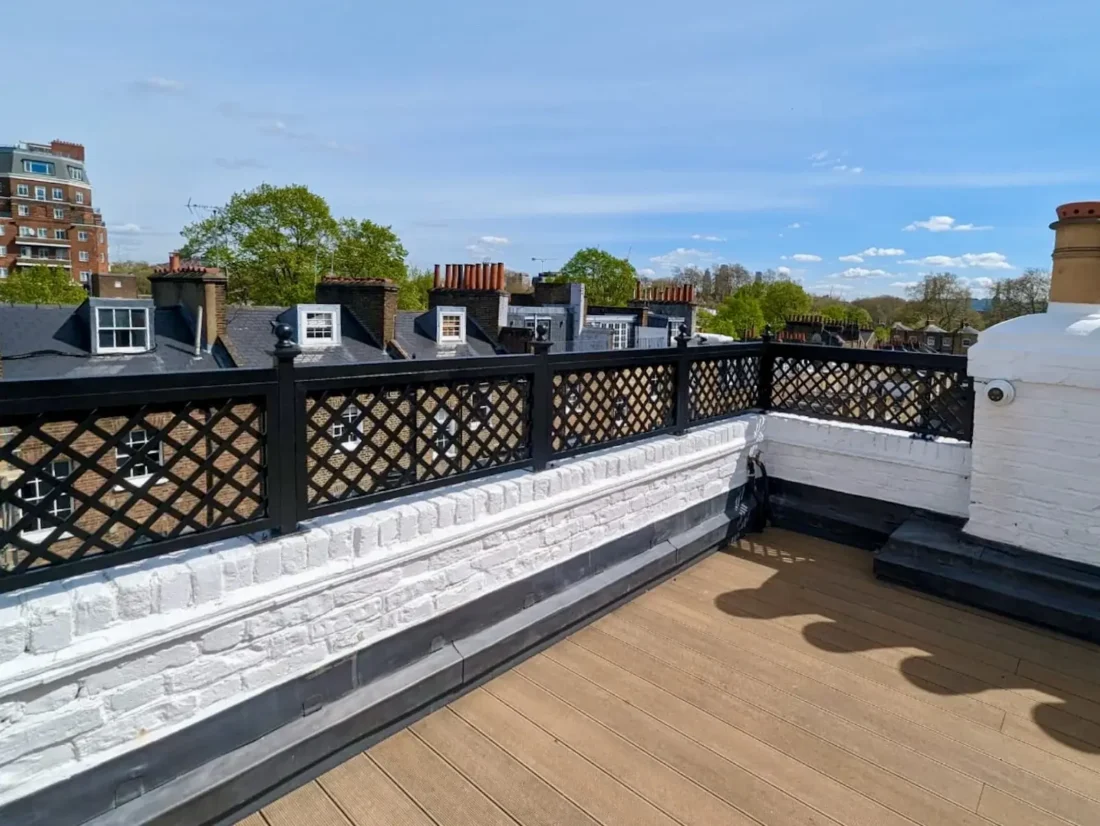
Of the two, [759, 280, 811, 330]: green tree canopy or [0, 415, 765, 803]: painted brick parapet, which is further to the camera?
[759, 280, 811, 330]: green tree canopy

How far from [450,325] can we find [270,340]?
467cm

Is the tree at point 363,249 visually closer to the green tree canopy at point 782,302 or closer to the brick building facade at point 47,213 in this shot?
the green tree canopy at point 782,302

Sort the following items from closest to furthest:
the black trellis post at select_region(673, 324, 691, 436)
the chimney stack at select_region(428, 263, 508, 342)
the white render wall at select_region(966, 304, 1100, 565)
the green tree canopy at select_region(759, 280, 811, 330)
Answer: the white render wall at select_region(966, 304, 1100, 565), the black trellis post at select_region(673, 324, 691, 436), the chimney stack at select_region(428, 263, 508, 342), the green tree canopy at select_region(759, 280, 811, 330)

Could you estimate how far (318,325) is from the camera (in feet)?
49.4

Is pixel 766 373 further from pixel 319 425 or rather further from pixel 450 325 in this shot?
pixel 450 325

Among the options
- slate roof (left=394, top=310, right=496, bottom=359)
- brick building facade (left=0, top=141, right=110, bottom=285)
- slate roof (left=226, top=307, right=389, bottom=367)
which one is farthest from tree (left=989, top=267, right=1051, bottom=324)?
brick building facade (left=0, top=141, right=110, bottom=285)

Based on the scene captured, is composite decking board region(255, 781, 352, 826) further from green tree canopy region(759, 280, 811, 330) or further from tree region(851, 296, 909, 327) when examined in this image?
green tree canopy region(759, 280, 811, 330)

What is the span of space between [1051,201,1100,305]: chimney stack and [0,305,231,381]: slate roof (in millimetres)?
13188

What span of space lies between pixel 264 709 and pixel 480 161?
24120 millimetres

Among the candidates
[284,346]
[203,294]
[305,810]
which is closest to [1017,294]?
[203,294]

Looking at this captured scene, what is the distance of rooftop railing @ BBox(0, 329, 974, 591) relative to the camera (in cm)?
142

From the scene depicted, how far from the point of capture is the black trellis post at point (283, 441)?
5.75 ft

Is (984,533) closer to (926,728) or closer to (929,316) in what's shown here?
(926,728)

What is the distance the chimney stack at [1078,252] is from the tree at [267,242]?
2729 cm
